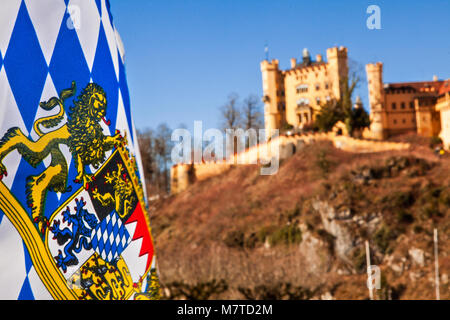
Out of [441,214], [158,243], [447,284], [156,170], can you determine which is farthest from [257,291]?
[156,170]

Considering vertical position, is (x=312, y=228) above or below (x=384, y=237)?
above

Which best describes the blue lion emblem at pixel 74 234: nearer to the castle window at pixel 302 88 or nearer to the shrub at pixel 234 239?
the shrub at pixel 234 239

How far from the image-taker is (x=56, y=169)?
4.43 ft

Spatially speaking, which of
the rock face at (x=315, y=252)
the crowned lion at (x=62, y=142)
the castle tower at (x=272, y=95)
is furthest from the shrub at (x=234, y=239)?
the crowned lion at (x=62, y=142)

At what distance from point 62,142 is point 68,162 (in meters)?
0.05

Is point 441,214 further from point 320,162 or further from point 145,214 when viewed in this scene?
point 145,214

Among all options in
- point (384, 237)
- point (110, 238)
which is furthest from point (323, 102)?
point (110, 238)

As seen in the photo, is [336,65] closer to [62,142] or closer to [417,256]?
[417,256]

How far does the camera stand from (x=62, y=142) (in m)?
Result: 1.37

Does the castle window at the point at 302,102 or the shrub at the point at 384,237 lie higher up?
the castle window at the point at 302,102

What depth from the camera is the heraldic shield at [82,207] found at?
50.8 inches

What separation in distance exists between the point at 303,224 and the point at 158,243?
782 cm

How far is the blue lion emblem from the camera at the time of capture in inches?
53.2

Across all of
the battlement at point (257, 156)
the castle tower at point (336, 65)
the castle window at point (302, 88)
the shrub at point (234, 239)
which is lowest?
the shrub at point (234, 239)
